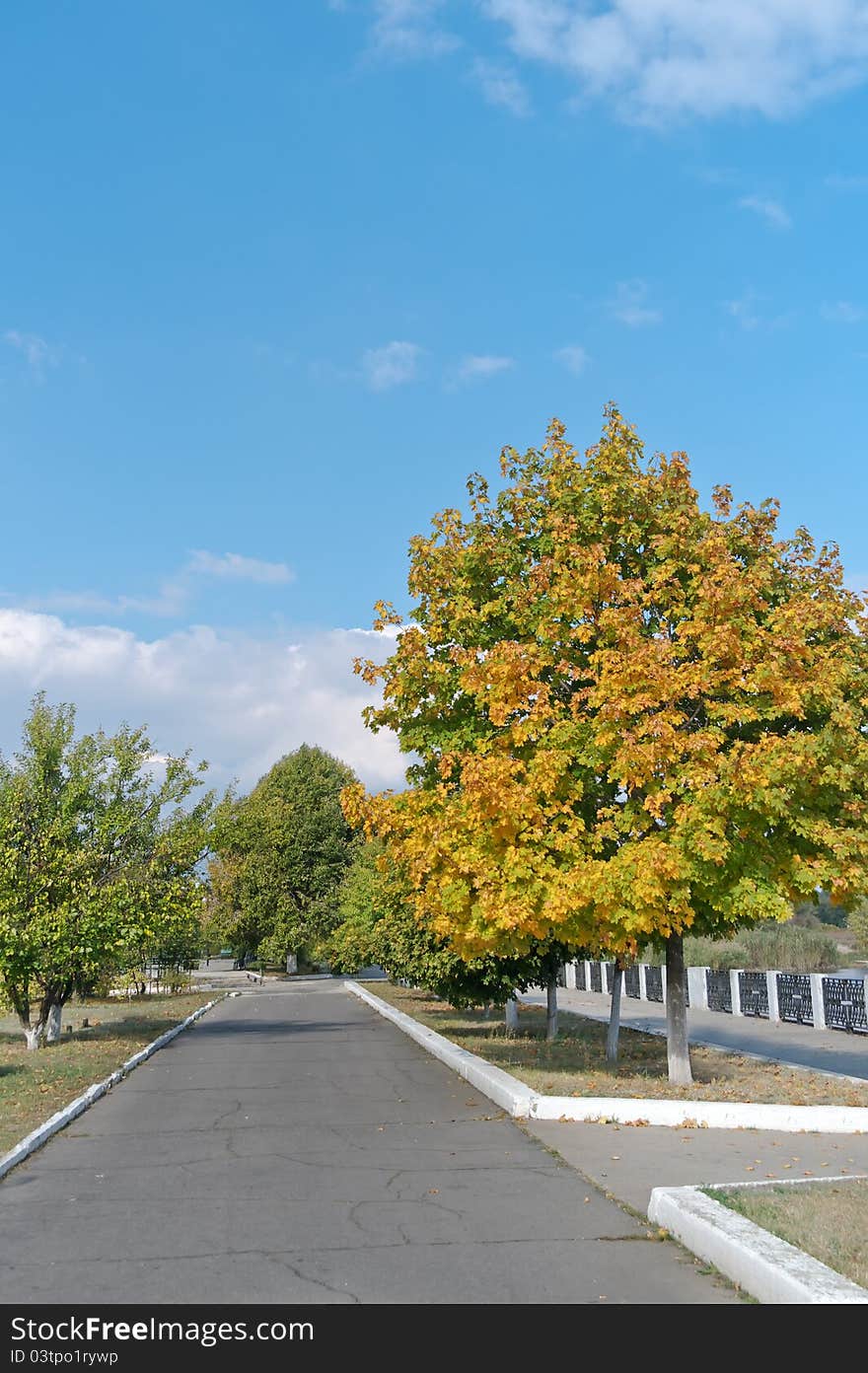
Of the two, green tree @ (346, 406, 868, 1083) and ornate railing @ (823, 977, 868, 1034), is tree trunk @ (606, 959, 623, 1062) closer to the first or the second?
green tree @ (346, 406, 868, 1083)

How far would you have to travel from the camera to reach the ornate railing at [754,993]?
28.3 metres

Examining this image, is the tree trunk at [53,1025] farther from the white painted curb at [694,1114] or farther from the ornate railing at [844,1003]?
the ornate railing at [844,1003]

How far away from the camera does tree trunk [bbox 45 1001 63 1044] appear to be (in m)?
23.2

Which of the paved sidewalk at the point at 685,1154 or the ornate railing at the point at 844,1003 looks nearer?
the paved sidewalk at the point at 685,1154

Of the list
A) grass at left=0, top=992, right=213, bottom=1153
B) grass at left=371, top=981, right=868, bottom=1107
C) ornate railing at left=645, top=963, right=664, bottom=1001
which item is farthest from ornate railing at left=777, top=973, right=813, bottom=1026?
grass at left=0, top=992, right=213, bottom=1153

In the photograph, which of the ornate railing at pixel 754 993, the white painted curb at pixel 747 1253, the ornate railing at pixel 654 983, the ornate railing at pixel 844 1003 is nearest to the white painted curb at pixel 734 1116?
the white painted curb at pixel 747 1253

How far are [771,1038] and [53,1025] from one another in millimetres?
14640

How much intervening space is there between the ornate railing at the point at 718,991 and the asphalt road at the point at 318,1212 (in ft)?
58.7

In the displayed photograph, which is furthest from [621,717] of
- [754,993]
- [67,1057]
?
[754,993]

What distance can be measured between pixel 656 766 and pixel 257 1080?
7833mm

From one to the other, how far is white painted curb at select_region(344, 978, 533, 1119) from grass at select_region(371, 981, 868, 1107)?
18.1 inches
